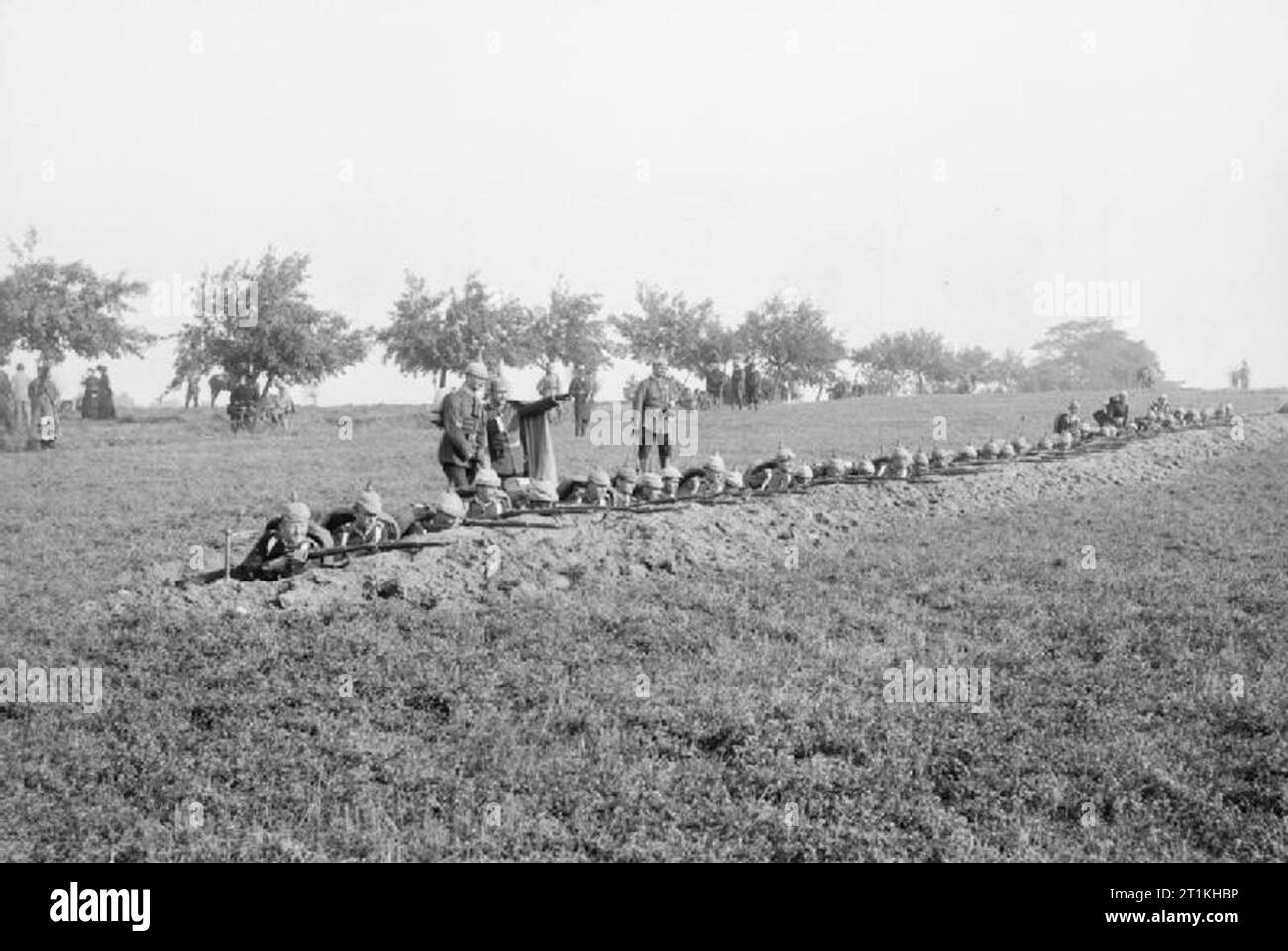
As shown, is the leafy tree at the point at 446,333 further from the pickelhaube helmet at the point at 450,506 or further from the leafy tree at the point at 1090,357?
the leafy tree at the point at 1090,357

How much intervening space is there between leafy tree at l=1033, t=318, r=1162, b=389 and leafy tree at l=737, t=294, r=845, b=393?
156 feet

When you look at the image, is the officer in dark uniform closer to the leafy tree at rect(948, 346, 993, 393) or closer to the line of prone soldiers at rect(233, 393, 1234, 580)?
the line of prone soldiers at rect(233, 393, 1234, 580)

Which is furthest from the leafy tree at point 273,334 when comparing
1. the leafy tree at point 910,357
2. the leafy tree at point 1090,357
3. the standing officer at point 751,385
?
the leafy tree at point 1090,357

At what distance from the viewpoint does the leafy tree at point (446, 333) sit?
4569 centimetres

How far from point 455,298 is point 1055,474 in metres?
32.6

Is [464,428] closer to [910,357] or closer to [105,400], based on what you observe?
[105,400]

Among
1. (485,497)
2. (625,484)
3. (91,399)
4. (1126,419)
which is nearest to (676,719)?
(485,497)

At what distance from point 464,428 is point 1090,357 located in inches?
3992

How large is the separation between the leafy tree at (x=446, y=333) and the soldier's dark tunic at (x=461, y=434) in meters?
32.9

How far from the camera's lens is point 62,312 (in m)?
37.5

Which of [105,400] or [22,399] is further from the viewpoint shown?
[105,400]

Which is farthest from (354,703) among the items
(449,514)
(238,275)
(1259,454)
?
(238,275)

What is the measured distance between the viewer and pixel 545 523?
11.2 meters
